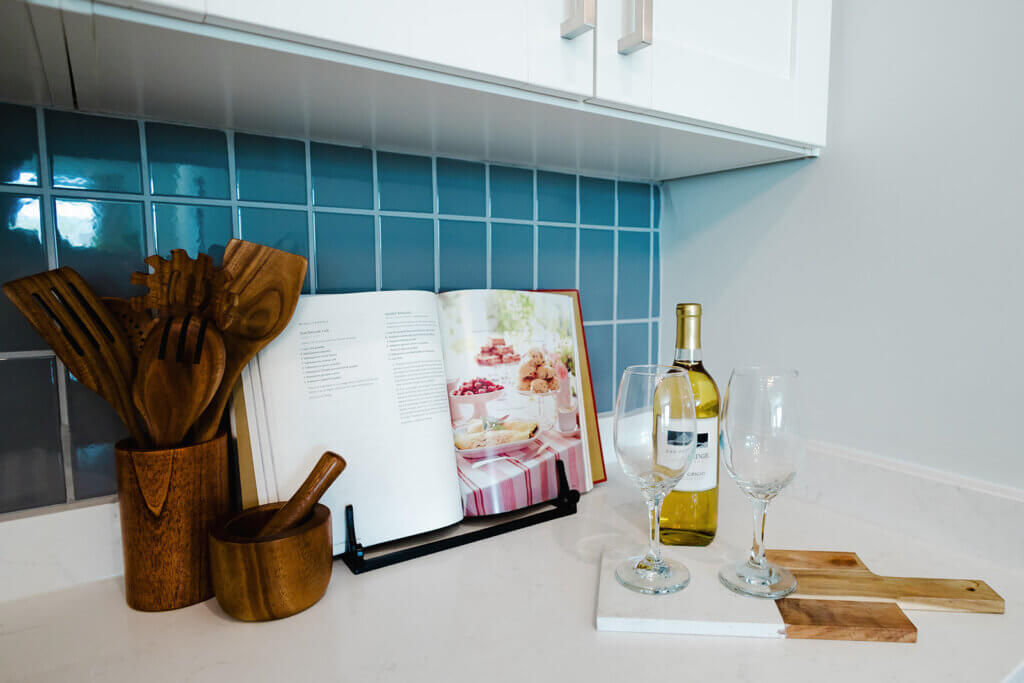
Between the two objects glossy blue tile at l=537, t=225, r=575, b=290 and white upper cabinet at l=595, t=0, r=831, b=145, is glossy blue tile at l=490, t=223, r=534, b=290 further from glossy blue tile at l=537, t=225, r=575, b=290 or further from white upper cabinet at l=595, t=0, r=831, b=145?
white upper cabinet at l=595, t=0, r=831, b=145

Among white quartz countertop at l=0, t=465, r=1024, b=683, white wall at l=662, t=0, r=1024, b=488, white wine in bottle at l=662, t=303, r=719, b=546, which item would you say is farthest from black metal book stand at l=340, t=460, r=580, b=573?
white wall at l=662, t=0, r=1024, b=488

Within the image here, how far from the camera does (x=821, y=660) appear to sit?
583 millimetres

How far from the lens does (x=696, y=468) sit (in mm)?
792

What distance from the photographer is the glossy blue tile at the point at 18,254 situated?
682 millimetres

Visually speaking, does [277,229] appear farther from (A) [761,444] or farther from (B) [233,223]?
(A) [761,444]

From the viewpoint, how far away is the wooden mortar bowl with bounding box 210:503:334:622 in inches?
24.3

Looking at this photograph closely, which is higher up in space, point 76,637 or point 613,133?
point 613,133

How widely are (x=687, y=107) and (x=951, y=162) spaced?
1.25ft

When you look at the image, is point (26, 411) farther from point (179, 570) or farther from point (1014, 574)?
point (1014, 574)

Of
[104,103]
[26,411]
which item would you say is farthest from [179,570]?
[104,103]

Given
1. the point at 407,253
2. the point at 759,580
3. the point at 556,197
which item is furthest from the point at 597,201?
the point at 759,580

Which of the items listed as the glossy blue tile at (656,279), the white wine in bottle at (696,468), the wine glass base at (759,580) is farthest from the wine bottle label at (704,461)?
the glossy blue tile at (656,279)

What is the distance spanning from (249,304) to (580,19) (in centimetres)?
48

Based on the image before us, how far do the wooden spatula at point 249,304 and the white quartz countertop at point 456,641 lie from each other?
8.6 inches
